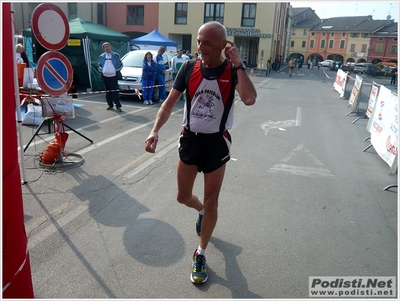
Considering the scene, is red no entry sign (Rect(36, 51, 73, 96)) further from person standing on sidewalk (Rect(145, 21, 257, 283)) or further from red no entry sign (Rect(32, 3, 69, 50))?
person standing on sidewalk (Rect(145, 21, 257, 283))

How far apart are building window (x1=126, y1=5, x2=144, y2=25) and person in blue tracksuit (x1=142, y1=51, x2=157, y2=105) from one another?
111 ft

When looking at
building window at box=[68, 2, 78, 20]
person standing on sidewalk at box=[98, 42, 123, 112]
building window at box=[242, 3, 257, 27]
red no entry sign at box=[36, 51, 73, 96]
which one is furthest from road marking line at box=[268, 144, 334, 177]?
building window at box=[68, 2, 78, 20]

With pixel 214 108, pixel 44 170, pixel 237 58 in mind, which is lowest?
pixel 44 170

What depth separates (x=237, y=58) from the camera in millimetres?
2656

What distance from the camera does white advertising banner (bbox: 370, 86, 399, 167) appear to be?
6.33 meters

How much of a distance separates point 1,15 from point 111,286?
2187mm

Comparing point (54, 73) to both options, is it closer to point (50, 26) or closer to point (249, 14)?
point (50, 26)

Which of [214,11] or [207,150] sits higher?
[214,11]

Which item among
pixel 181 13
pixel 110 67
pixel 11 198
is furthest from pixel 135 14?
pixel 11 198

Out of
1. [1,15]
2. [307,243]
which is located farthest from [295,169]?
[1,15]

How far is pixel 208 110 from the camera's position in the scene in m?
2.89

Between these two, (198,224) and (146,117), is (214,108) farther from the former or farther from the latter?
(146,117)

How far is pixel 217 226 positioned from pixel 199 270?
3.22ft

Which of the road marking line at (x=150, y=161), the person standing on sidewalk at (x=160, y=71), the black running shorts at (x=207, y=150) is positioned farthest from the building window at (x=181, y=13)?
the black running shorts at (x=207, y=150)
